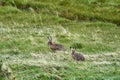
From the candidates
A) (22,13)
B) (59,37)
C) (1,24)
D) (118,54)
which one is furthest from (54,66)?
(22,13)

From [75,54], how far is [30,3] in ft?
67.8

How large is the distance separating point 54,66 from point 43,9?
21706 millimetres

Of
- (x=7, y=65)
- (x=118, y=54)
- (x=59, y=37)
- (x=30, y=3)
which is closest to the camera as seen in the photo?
(x=7, y=65)

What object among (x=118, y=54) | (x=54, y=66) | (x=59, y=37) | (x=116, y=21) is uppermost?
(x=54, y=66)

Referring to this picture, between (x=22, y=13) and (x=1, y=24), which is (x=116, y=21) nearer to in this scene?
(x=22, y=13)

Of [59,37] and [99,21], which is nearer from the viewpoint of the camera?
[59,37]

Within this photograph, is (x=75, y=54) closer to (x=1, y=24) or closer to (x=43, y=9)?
(x=1, y=24)

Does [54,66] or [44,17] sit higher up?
[54,66]

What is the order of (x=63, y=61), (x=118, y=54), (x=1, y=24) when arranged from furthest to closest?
(x=1, y=24)
(x=118, y=54)
(x=63, y=61)

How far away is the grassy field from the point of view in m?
13.8

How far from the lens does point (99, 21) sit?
34031mm

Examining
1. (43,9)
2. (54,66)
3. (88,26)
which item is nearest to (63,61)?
(54,66)

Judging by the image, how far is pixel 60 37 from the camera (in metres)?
24.4

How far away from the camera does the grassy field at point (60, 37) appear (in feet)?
45.4
